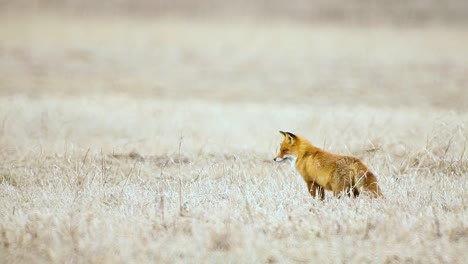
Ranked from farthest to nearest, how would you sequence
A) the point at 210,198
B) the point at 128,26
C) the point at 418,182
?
the point at 128,26
the point at 418,182
the point at 210,198

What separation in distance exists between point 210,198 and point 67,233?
5.80ft

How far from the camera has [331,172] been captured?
20.5ft

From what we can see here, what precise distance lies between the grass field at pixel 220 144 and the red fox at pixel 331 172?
6.4 inches

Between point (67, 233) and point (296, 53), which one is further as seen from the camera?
point (296, 53)

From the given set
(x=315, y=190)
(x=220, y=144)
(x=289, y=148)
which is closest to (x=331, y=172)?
(x=315, y=190)

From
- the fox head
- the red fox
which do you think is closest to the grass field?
the red fox

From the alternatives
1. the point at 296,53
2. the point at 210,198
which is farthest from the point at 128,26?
the point at 210,198

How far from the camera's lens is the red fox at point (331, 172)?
616cm

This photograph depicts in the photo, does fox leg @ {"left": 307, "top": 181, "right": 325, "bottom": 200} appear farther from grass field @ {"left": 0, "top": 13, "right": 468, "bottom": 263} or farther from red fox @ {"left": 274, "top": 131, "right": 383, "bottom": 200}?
grass field @ {"left": 0, "top": 13, "right": 468, "bottom": 263}

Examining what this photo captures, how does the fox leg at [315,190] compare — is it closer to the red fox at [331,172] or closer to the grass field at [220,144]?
the red fox at [331,172]

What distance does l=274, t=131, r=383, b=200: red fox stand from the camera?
616 centimetres

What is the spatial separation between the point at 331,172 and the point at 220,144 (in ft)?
16.1

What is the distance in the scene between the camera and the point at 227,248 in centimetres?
521

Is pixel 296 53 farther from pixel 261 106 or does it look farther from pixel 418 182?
pixel 418 182
